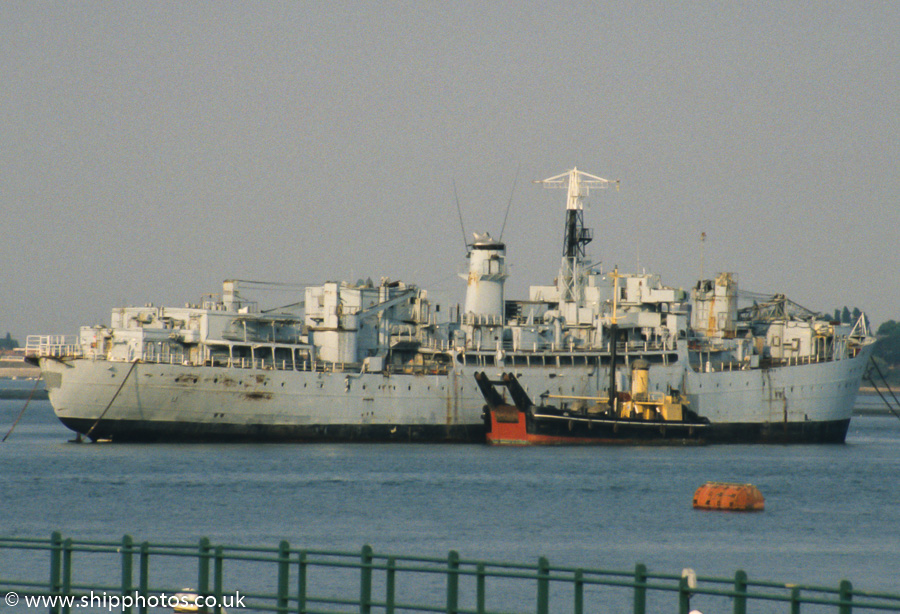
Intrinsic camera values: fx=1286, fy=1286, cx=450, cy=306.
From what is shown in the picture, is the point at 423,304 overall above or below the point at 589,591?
above

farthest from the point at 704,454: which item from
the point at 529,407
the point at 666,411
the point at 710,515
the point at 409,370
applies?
the point at 710,515

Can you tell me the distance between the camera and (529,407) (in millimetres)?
65688

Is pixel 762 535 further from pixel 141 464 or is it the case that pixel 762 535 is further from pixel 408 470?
pixel 141 464

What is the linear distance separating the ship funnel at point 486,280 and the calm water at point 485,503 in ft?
32.6

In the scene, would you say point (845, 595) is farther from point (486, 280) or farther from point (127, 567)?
point (486, 280)

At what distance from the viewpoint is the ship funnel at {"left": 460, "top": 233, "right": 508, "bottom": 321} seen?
72312 mm

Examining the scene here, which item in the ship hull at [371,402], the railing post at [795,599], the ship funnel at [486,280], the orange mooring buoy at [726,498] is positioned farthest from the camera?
the ship funnel at [486,280]

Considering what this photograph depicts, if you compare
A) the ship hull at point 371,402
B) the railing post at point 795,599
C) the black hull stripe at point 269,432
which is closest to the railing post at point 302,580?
the railing post at point 795,599

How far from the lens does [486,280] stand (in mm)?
72688

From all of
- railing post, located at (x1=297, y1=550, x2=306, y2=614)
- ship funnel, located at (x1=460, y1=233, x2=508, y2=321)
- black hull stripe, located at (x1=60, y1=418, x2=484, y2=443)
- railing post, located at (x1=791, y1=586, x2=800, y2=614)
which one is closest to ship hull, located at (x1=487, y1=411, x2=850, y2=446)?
black hull stripe, located at (x1=60, y1=418, x2=484, y2=443)

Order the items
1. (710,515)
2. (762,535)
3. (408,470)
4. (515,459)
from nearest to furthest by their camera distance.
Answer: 1. (762,535)
2. (710,515)
3. (408,470)
4. (515,459)

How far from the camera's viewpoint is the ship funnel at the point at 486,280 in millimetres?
72312

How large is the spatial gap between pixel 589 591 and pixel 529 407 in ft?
119

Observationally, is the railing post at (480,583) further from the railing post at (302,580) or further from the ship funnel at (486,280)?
the ship funnel at (486,280)
